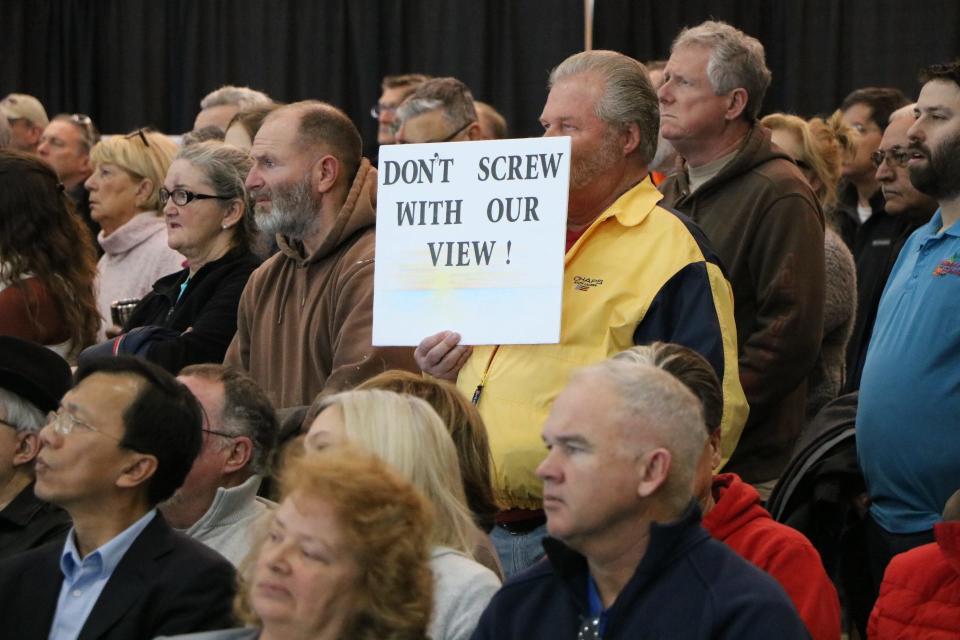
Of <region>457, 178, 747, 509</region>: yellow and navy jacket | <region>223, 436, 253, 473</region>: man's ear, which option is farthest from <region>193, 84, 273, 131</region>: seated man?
<region>457, 178, 747, 509</region>: yellow and navy jacket

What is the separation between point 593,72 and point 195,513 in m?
1.42

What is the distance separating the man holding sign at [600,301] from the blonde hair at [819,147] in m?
1.75

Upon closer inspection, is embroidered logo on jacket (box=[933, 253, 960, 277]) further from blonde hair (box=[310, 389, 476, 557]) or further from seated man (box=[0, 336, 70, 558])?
seated man (box=[0, 336, 70, 558])

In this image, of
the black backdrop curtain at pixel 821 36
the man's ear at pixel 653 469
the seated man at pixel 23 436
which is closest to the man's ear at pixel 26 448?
the seated man at pixel 23 436

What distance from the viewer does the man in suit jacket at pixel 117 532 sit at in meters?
3.00

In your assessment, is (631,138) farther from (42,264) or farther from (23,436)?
(42,264)

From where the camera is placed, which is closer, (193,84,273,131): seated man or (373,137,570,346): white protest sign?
(373,137,570,346): white protest sign

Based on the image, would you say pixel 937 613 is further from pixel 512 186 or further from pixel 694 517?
pixel 512 186

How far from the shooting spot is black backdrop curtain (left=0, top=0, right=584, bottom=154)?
855 centimetres

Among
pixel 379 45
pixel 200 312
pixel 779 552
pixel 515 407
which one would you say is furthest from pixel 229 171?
pixel 379 45

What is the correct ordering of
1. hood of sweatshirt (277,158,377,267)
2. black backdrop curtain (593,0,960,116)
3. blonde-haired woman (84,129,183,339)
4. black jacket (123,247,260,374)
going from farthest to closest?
1. black backdrop curtain (593,0,960,116)
2. blonde-haired woman (84,129,183,339)
3. black jacket (123,247,260,374)
4. hood of sweatshirt (277,158,377,267)

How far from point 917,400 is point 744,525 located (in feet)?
2.67

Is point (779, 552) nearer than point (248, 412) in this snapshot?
Yes

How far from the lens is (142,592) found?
9.85ft
